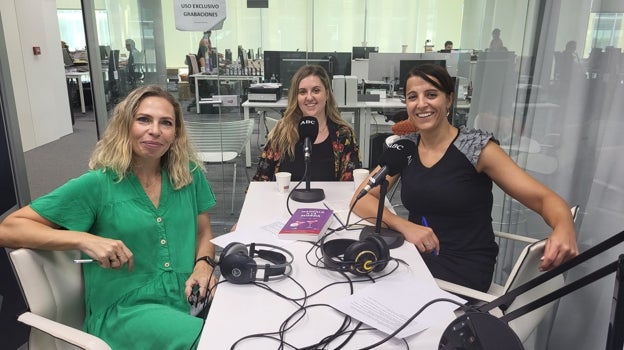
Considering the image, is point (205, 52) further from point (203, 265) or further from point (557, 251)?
point (557, 251)

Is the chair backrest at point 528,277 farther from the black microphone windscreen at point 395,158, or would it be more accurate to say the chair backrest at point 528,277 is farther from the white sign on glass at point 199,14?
the white sign on glass at point 199,14

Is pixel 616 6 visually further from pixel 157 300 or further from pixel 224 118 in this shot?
pixel 224 118

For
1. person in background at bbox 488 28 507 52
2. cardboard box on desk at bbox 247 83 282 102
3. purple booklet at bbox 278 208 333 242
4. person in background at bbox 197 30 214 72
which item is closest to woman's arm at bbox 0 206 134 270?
purple booklet at bbox 278 208 333 242

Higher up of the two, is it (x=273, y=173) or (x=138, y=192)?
(x=138, y=192)

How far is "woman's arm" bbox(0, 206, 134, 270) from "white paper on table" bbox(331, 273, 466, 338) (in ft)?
2.15

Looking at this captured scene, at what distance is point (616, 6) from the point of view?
1650mm

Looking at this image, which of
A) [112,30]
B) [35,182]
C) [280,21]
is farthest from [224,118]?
→ [280,21]

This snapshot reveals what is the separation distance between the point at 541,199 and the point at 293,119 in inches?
55.9

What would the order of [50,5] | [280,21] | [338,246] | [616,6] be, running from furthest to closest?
A: [280,21] → [50,5] → [616,6] → [338,246]

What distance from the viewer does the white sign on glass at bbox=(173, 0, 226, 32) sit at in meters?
3.41

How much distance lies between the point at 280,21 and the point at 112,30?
171 inches

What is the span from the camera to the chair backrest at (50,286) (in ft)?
3.98

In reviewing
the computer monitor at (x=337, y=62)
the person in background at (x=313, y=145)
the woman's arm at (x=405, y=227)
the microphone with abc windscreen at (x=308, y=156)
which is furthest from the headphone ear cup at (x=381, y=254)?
the computer monitor at (x=337, y=62)

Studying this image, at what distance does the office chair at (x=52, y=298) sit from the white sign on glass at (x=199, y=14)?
2.52 metres
